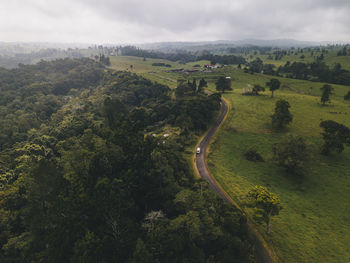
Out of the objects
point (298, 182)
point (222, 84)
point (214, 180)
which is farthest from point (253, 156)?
point (222, 84)

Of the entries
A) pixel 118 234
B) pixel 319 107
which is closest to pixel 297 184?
pixel 118 234

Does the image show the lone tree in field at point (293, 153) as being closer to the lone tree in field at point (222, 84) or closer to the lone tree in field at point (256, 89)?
the lone tree in field at point (256, 89)

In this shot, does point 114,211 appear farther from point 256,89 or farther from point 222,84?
point 256,89

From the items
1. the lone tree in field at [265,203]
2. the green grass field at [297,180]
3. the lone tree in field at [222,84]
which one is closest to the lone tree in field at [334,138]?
the green grass field at [297,180]

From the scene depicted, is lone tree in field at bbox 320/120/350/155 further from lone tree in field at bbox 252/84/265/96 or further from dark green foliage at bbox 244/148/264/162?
lone tree in field at bbox 252/84/265/96

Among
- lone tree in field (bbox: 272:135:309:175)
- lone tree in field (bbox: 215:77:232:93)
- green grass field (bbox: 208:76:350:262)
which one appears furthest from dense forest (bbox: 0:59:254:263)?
lone tree in field (bbox: 215:77:232:93)
